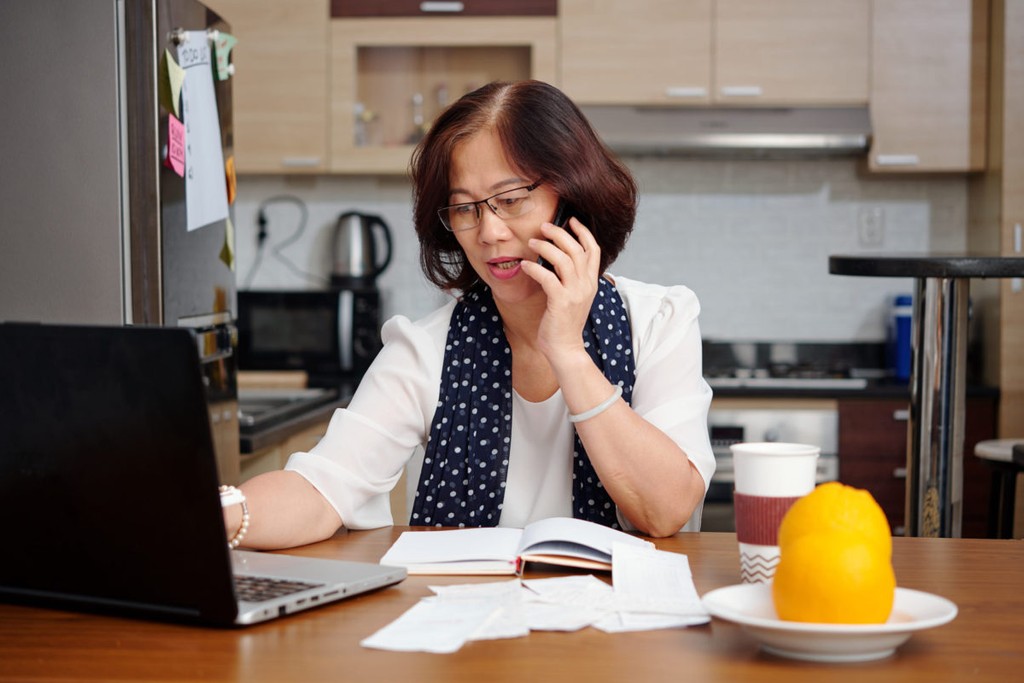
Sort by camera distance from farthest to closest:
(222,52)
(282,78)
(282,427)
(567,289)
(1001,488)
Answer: (282,78) < (282,427) < (1001,488) < (222,52) < (567,289)

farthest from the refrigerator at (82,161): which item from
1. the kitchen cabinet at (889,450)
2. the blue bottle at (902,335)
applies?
the blue bottle at (902,335)

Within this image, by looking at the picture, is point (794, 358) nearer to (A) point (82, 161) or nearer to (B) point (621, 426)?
(A) point (82, 161)

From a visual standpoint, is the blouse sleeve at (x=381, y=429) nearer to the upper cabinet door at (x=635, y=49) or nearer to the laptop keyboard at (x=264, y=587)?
the laptop keyboard at (x=264, y=587)

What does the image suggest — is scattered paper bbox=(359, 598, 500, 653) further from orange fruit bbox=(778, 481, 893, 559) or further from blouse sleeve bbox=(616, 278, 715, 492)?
blouse sleeve bbox=(616, 278, 715, 492)

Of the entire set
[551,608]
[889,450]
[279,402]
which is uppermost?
[551,608]

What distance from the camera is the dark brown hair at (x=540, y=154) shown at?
1.63m

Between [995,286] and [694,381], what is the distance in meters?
2.65

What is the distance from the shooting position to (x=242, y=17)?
4.09 metres

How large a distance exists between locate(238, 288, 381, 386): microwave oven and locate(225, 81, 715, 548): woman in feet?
7.41

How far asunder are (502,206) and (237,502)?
56 centimetres

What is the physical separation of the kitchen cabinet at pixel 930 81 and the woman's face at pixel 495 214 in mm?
2661

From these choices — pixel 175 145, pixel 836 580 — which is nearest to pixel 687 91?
pixel 175 145

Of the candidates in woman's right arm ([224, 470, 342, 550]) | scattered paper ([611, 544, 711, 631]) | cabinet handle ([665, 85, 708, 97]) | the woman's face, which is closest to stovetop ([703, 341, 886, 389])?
cabinet handle ([665, 85, 708, 97])

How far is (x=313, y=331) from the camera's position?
4117 mm
